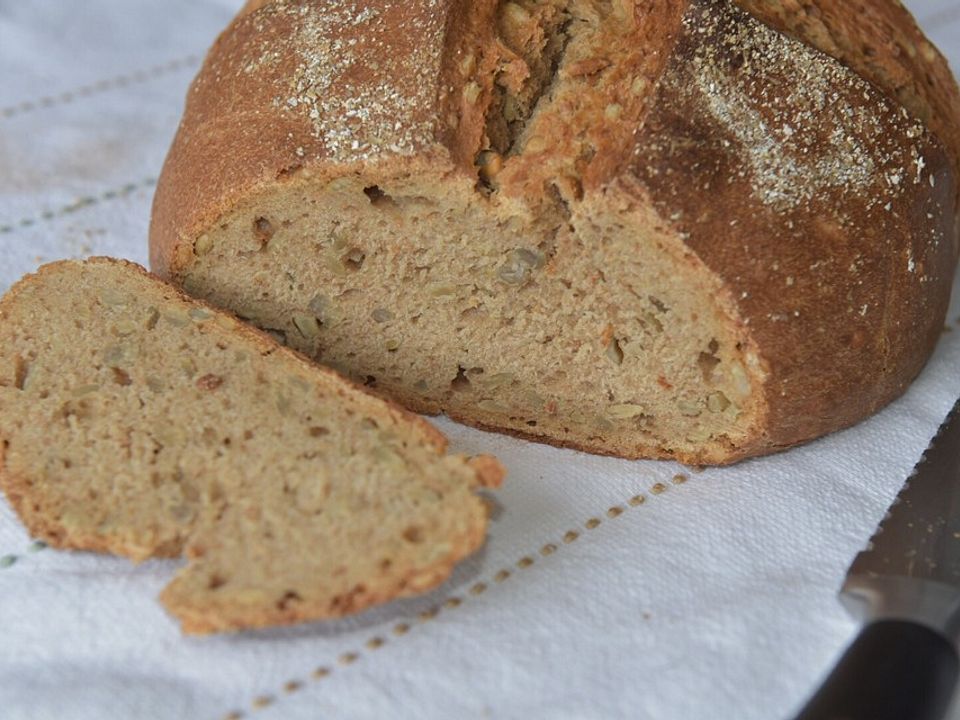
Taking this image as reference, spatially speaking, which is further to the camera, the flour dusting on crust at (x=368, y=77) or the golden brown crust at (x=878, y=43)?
the golden brown crust at (x=878, y=43)

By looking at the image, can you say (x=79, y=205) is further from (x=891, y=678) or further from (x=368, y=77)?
(x=891, y=678)

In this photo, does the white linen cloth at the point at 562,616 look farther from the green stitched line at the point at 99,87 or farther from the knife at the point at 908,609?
the green stitched line at the point at 99,87

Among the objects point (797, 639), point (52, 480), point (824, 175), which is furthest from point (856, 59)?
point (52, 480)

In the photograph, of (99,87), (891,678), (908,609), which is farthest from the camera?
(99,87)

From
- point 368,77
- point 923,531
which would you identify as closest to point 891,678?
point 923,531

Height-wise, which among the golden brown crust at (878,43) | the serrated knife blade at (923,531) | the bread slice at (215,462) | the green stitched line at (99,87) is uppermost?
the golden brown crust at (878,43)

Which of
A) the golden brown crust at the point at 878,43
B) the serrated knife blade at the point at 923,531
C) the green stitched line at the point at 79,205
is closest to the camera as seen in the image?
the serrated knife blade at the point at 923,531

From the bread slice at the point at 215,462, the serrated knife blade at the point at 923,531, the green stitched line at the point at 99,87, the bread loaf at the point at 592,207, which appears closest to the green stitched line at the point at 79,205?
the green stitched line at the point at 99,87
